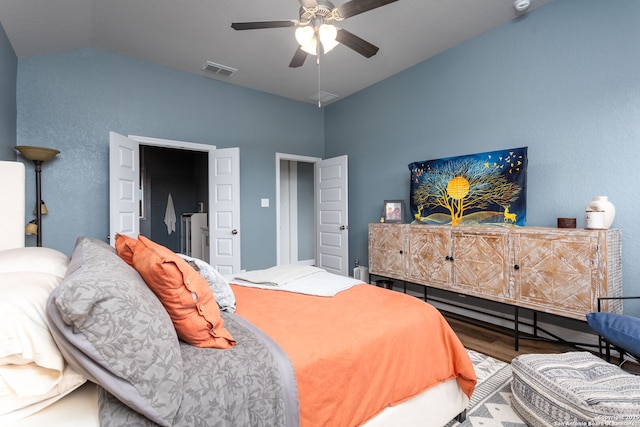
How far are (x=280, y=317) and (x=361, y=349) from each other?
44cm

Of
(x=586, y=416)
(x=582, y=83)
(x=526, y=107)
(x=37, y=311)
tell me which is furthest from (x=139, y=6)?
(x=586, y=416)

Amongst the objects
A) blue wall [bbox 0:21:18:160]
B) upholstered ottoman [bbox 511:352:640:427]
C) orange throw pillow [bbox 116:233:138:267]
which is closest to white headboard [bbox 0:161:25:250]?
orange throw pillow [bbox 116:233:138:267]

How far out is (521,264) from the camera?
2549 millimetres

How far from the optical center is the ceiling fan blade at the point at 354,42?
7.58 ft

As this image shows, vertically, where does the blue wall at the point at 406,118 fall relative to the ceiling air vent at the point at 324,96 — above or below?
below

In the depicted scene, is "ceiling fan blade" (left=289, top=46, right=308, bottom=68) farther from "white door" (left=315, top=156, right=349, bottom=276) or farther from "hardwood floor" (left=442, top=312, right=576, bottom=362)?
"hardwood floor" (left=442, top=312, right=576, bottom=362)

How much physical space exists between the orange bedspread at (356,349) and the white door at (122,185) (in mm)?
2336

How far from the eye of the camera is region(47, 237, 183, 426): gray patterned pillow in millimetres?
739

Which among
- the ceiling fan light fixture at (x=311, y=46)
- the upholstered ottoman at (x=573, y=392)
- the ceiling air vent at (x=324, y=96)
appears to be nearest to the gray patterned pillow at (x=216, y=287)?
the upholstered ottoman at (x=573, y=392)

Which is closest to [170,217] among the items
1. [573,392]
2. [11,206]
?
[11,206]

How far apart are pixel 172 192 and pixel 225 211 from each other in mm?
3542

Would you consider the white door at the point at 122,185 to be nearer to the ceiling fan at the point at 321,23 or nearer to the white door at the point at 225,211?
the white door at the point at 225,211

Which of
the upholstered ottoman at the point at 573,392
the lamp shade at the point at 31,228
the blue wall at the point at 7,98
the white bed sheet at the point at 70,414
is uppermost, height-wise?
the blue wall at the point at 7,98

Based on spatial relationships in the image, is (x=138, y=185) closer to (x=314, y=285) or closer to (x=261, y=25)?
(x=261, y=25)
